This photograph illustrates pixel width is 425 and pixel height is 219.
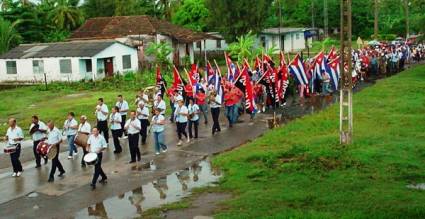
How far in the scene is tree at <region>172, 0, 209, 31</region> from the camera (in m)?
70.2

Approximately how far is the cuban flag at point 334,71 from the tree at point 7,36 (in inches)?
1319

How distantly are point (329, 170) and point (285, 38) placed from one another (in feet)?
185

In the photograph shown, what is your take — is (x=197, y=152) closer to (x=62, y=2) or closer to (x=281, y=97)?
(x=281, y=97)

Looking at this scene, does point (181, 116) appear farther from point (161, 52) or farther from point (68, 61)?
point (161, 52)

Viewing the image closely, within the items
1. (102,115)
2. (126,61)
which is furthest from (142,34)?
(102,115)

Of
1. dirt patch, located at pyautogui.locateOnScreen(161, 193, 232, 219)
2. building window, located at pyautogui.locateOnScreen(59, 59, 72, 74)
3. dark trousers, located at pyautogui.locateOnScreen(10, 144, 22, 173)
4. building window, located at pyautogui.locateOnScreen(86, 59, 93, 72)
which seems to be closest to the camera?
dirt patch, located at pyautogui.locateOnScreen(161, 193, 232, 219)

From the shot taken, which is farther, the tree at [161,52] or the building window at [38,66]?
the tree at [161,52]

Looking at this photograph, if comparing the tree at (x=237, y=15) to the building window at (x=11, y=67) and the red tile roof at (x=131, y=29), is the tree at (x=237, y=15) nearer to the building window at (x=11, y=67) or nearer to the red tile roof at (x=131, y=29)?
the red tile roof at (x=131, y=29)

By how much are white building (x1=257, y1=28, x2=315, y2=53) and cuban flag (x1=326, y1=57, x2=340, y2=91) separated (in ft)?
107

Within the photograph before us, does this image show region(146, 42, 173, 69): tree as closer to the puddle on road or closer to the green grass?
the green grass

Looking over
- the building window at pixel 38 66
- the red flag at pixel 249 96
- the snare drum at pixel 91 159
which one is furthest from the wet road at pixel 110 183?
the building window at pixel 38 66

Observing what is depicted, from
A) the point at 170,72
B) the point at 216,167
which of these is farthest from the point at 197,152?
the point at 170,72

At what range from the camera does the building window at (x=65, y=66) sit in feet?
145

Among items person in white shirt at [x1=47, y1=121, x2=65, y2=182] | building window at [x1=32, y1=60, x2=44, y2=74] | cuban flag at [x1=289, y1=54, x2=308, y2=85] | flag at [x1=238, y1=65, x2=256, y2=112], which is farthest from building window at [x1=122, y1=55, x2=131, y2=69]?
person in white shirt at [x1=47, y1=121, x2=65, y2=182]
